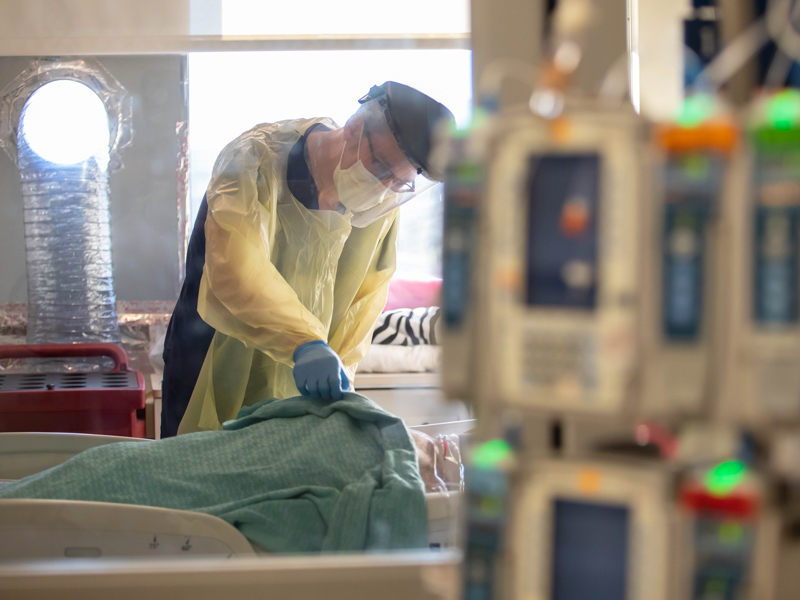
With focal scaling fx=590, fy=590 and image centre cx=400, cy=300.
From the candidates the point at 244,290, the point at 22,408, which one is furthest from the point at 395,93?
the point at 22,408

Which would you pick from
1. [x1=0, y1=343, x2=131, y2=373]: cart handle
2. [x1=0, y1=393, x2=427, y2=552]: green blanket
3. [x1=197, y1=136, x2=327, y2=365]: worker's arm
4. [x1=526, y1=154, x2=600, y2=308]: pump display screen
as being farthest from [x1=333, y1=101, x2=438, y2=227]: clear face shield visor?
[x1=526, y1=154, x2=600, y2=308]: pump display screen

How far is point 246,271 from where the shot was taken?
1307 millimetres

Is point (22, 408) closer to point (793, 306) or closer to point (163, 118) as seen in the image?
point (163, 118)

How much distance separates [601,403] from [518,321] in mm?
66

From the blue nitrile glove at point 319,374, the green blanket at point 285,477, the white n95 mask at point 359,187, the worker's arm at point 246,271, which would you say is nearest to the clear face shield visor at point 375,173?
the white n95 mask at point 359,187

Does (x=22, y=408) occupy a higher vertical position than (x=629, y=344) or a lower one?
lower

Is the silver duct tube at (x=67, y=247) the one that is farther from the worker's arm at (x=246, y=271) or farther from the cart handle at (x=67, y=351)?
the worker's arm at (x=246, y=271)

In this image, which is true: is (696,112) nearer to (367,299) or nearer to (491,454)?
(491,454)

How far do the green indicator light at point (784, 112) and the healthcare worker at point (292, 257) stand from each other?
89 centimetres

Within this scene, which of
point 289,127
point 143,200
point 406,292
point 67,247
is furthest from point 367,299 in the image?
point 67,247

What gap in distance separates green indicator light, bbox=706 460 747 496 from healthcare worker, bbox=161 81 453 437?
924 mm

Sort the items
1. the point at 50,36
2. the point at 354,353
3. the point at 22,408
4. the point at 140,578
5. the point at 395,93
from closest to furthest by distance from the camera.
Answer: the point at 140,578
the point at 50,36
the point at 395,93
the point at 22,408
the point at 354,353

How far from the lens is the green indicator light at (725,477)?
0.34m

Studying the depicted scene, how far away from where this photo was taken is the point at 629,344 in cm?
33
